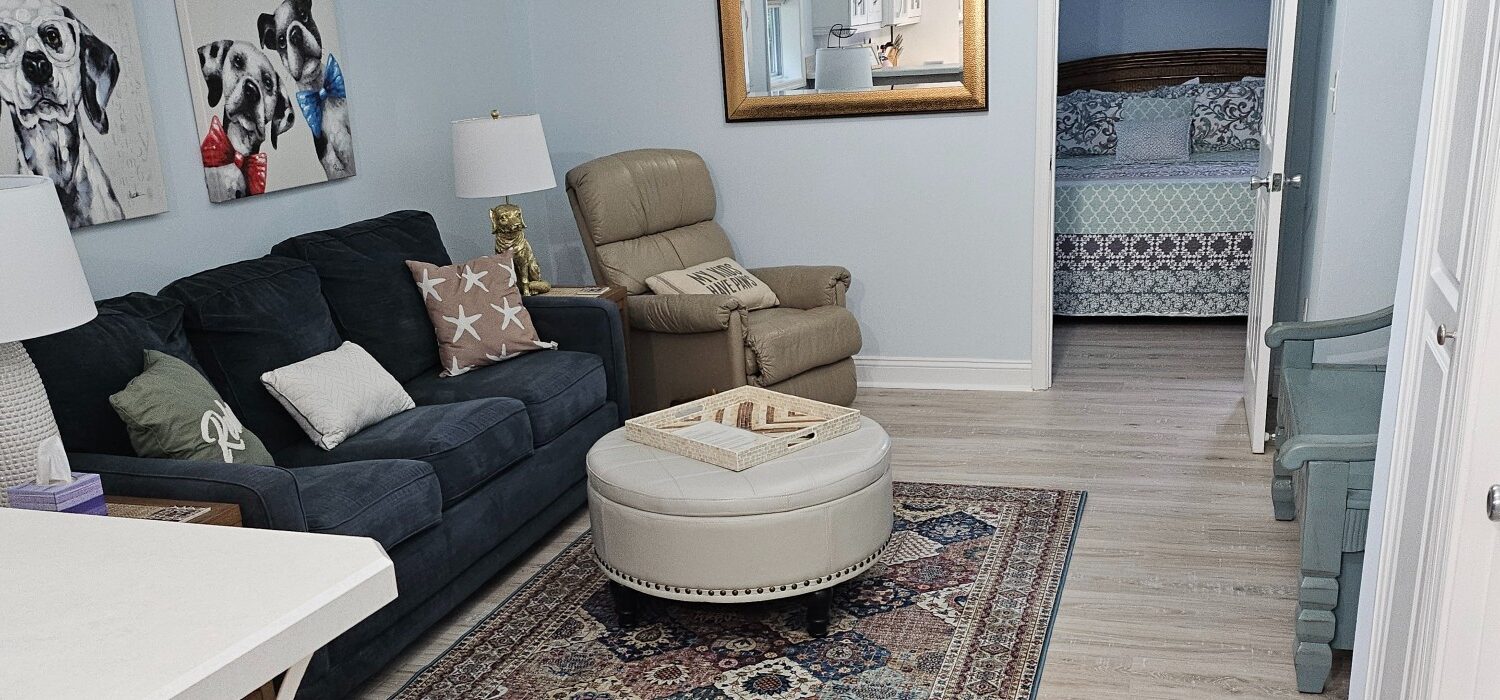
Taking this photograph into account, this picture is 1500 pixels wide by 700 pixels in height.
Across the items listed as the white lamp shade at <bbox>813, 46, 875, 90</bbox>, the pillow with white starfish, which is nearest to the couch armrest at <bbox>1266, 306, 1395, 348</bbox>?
the white lamp shade at <bbox>813, 46, 875, 90</bbox>

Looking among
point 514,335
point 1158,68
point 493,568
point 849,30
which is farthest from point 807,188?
point 1158,68

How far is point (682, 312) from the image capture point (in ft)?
13.6

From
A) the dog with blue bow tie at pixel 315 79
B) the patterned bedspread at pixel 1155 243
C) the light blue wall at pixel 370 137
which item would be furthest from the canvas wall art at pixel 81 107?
the patterned bedspread at pixel 1155 243

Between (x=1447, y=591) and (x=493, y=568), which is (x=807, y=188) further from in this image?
(x=1447, y=591)

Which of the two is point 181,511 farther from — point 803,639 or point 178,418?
point 803,639

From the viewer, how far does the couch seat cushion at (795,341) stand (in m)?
4.13

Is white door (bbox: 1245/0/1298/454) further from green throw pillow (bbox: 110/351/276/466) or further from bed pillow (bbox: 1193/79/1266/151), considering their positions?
green throw pillow (bbox: 110/351/276/466)

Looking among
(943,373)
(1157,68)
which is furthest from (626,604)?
(1157,68)

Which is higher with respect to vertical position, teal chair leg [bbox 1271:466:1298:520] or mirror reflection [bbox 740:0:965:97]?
mirror reflection [bbox 740:0:965:97]

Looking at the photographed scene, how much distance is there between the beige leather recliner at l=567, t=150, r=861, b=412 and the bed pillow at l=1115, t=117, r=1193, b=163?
265 centimetres

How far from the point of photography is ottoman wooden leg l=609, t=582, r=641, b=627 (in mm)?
2859

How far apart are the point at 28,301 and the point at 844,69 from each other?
3224mm

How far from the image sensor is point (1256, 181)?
3830 millimetres

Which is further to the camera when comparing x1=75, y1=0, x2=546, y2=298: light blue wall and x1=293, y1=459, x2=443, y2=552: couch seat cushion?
x1=75, y1=0, x2=546, y2=298: light blue wall
